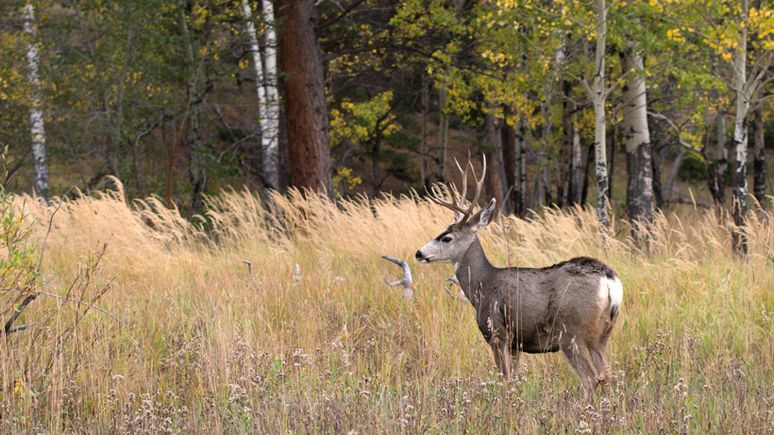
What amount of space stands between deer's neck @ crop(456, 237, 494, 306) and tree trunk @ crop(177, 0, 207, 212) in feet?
29.1

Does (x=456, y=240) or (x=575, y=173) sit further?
(x=575, y=173)

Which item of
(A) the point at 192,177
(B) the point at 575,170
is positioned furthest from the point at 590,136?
(A) the point at 192,177

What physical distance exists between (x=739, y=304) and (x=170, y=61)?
35.3ft

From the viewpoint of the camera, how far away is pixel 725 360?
20.1 feet

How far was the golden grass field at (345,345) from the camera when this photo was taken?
471 centimetres

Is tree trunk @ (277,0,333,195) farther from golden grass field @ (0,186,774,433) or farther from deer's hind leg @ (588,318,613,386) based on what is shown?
deer's hind leg @ (588,318,613,386)

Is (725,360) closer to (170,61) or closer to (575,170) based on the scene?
(170,61)

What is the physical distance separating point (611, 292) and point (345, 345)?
7.45 ft

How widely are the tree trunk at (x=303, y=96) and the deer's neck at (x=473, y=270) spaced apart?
25.4 ft

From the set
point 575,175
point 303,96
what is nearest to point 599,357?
point 303,96

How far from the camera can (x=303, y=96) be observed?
14352 mm

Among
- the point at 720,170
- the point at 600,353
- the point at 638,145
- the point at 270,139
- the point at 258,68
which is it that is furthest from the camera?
the point at 258,68

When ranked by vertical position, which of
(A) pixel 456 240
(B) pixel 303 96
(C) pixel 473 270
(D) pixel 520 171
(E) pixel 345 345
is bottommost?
(D) pixel 520 171

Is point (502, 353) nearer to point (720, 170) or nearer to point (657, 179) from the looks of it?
point (720, 170)
